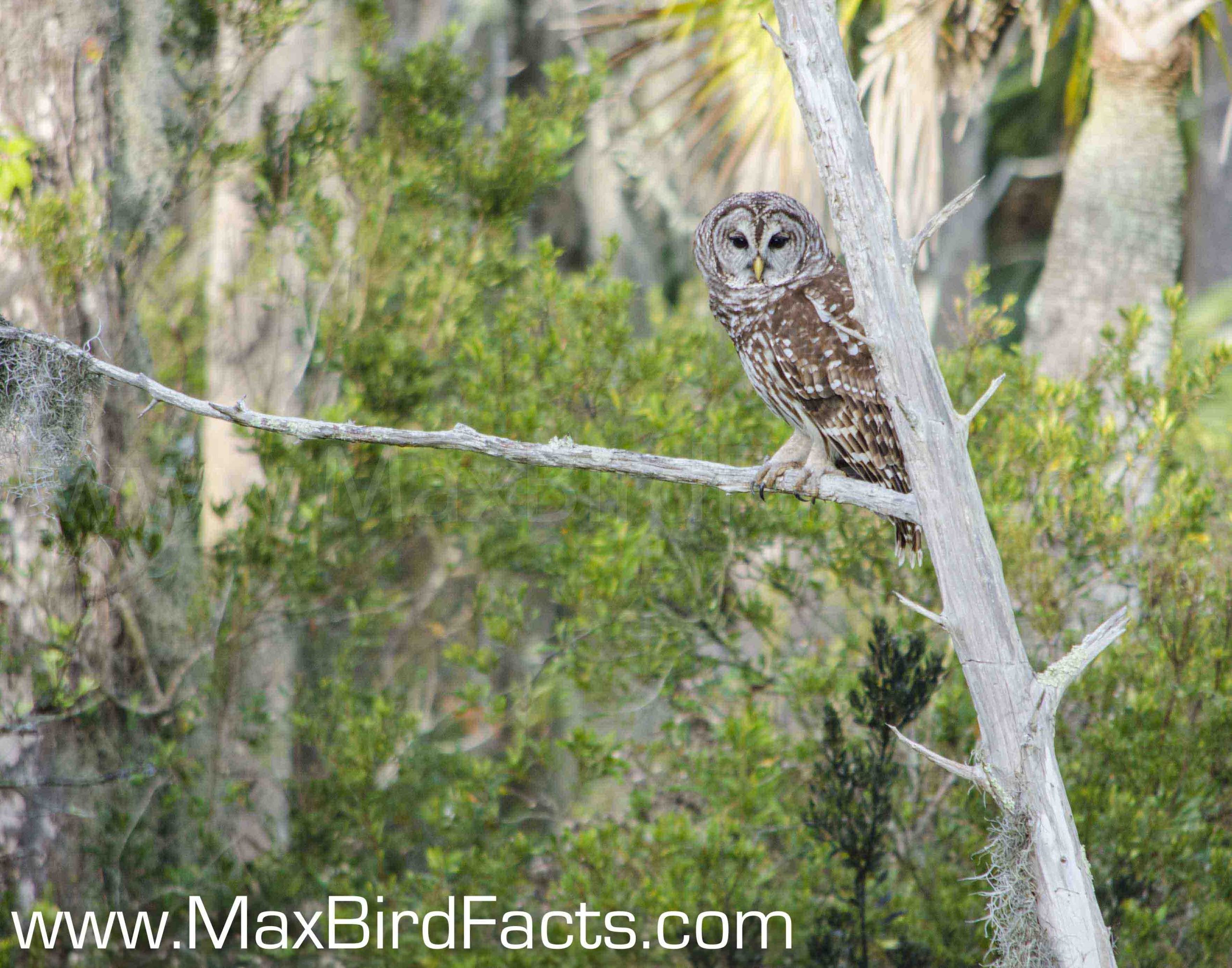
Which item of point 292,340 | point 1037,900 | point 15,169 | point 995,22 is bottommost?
point 1037,900

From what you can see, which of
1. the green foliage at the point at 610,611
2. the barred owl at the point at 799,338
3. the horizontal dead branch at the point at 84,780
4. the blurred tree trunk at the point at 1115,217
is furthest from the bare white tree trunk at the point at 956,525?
the blurred tree trunk at the point at 1115,217

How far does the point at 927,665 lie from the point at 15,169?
3.72m

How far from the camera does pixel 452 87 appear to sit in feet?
17.7

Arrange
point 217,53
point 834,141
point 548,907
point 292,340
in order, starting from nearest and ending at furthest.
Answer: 1. point 834,141
2. point 548,907
3. point 217,53
4. point 292,340

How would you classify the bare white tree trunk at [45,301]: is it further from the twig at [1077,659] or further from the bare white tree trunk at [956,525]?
the twig at [1077,659]

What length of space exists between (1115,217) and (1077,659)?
4799 millimetres

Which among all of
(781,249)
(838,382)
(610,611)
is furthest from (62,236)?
(838,382)

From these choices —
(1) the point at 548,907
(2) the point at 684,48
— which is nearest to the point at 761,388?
(1) the point at 548,907

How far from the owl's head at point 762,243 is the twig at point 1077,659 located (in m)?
1.49

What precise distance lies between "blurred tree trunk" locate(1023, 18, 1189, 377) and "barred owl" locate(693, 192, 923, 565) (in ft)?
10.8

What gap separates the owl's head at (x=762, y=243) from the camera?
361 cm

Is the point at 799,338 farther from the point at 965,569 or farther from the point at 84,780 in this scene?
the point at 84,780

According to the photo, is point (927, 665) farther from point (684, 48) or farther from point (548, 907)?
point (684, 48)

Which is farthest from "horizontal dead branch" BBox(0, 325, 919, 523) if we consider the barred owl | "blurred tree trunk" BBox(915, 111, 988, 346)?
"blurred tree trunk" BBox(915, 111, 988, 346)
